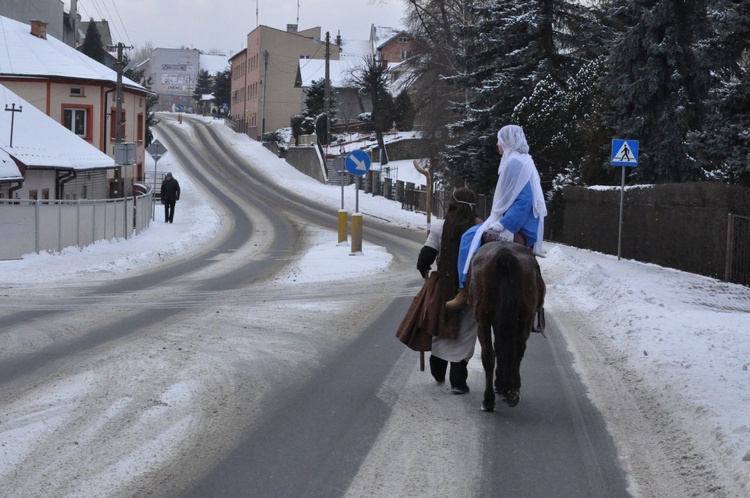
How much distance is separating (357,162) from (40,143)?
14.8 meters

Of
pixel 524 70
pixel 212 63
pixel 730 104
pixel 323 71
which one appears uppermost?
pixel 212 63

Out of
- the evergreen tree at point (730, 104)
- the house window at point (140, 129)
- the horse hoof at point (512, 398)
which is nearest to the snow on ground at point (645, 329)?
the horse hoof at point (512, 398)

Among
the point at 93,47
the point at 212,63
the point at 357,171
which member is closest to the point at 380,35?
the point at 93,47

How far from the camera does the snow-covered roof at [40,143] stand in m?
30.5

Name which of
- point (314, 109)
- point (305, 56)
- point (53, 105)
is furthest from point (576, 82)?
point (305, 56)

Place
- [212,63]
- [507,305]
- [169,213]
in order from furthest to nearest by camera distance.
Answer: [212,63] → [169,213] → [507,305]

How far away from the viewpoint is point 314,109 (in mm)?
86500

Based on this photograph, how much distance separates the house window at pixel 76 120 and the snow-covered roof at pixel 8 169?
74.9 ft

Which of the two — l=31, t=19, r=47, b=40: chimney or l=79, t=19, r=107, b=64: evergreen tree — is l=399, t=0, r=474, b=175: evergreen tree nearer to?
l=31, t=19, r=47, b=40: chimney

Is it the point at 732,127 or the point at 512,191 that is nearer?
the point at 512,191

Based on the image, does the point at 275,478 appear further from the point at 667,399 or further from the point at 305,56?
the point at 305,56

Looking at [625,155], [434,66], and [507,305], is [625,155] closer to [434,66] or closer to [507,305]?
[507,305]

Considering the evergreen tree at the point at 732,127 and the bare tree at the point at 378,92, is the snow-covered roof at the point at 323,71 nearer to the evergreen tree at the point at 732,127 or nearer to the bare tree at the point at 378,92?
the bare tree at the point at 378,92

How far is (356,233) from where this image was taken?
23.2 metres
